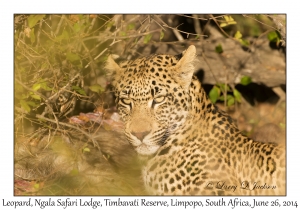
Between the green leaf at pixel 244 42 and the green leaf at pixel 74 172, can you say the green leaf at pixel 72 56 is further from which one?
the green leaf at pixel 244 42

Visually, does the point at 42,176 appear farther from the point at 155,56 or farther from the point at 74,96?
the point at 155,56

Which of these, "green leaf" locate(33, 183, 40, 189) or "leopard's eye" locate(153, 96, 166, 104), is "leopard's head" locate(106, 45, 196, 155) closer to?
"leopard's eye" locate(153, 96, 166, 104)

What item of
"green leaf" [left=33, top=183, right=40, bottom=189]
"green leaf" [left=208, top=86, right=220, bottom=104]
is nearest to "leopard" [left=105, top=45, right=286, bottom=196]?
"green leaf" [left=33, top=183, right=40, bottom=189]

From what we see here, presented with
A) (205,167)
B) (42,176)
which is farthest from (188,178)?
(42,176)

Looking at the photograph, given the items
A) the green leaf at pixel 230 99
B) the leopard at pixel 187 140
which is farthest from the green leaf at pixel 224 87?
the leopard at pixel 187 140

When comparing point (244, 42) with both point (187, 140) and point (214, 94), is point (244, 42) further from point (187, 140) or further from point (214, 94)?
point (187, 140)

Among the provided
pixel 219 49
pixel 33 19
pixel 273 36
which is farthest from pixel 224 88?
pixel 33 19

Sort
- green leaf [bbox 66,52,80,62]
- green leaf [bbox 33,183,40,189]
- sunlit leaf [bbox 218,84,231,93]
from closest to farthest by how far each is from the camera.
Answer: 1. green leaf [bbox 33,183,40,189]
2. green leaf [bbox 66,52,80,62]
3. sunlit leaf [bbox 218,84,231,93]
